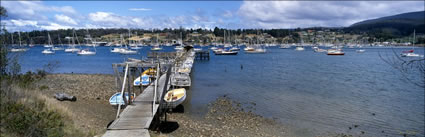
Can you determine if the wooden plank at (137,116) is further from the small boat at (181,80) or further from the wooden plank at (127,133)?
the small boat at (181,80)

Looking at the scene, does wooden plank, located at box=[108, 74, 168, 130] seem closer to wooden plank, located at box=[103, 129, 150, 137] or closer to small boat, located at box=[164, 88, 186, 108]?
wooden plank, located at box=[103, 129, 150, 137]

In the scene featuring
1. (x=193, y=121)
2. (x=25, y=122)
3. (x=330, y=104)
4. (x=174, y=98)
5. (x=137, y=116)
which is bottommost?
(x=330, y=104)

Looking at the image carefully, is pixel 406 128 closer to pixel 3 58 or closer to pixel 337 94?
pixel 337 94

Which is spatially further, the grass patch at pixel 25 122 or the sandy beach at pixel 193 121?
the sandy beach at pixel 193 121

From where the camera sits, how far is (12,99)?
1125cm

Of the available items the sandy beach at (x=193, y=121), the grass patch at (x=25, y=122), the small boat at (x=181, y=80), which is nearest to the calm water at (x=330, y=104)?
the small boat at (x=181, y=80)

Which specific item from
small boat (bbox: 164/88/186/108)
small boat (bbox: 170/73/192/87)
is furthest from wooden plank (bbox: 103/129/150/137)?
small boat (bbox: 170/73/192/87)

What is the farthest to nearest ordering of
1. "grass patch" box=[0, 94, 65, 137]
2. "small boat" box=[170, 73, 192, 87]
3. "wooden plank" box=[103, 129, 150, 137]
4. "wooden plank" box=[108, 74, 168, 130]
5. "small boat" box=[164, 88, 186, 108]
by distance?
"small boat" box=[170, 73, 192, 87] → "small boat" box=[164, 88, 186, 108] → "wooden plank" box=[108, 74, 168, 130] → "wooden plank" box=[103, 129, 150, 137] → "grass patch" box=[0, 94, 65, 137]

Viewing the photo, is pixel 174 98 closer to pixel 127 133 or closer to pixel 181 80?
pixel 127 133

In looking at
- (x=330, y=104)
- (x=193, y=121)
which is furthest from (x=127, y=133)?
(x=330, y=104)

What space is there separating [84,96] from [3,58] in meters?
11.2

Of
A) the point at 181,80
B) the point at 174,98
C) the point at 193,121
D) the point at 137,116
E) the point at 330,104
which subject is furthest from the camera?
the point at 181,80

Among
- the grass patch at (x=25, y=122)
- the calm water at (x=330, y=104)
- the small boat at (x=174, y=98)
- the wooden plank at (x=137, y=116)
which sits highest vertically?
the grass patch at (x=25, y=122)

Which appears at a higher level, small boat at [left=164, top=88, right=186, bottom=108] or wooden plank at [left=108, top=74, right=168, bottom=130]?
wooden plank at [left=108, top=74, right=168, bottom=130]
